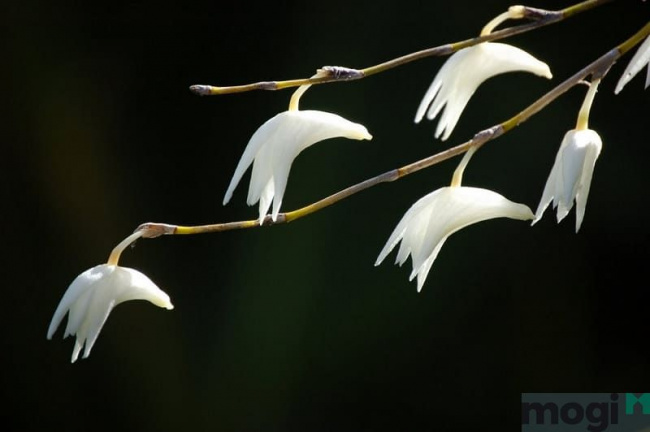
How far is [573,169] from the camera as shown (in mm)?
348

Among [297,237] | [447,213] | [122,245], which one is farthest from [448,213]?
[297,237]

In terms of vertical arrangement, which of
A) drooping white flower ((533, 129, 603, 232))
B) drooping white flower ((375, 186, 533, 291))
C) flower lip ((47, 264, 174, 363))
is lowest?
flower lip ((47, 264, 174, 363))

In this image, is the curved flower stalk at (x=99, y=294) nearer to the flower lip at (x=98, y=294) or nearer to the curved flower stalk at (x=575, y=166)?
the flower lip at (x=98, y=294)

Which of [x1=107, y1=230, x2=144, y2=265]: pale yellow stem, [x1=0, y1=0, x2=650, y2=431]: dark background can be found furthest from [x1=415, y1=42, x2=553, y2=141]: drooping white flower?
[x1=0, y1=0, x2=650, y2=431]: dark background

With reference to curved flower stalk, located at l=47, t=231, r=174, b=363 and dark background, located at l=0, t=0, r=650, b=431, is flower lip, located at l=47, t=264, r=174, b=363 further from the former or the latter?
dark background, located at l=0, t=0, r=650, b=431

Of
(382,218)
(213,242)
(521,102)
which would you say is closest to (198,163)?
(213,242)

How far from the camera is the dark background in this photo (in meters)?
0.97

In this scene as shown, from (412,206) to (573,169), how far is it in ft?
0.21

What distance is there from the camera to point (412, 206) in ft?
1.24

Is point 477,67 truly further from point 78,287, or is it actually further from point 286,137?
point 78,287

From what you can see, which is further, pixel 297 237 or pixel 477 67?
pixel 297 237

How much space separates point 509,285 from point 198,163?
35 cm

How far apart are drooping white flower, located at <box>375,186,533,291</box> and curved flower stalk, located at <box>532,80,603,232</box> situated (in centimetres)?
2

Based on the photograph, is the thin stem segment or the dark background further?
the dark background
